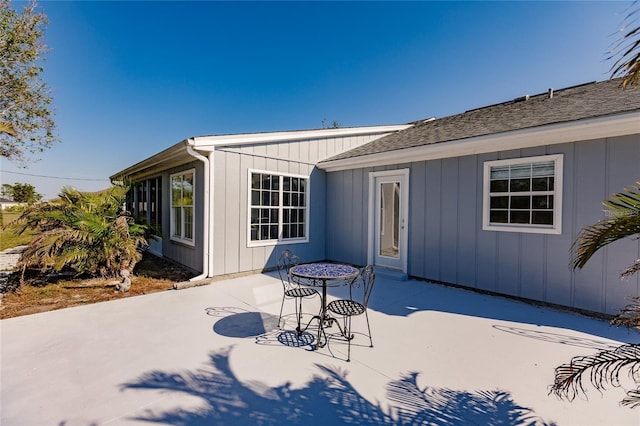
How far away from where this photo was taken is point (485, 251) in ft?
16.8

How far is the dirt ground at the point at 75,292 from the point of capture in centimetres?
428

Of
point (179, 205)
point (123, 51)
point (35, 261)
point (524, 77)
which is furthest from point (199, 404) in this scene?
point (123, 51)

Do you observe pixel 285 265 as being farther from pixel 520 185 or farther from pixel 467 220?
pixel 520 185

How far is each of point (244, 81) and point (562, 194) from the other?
36.5ft

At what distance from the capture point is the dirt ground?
428 centimetres

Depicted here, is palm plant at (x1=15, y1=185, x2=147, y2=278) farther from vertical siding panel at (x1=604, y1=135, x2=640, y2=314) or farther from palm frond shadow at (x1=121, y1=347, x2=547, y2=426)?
vertical siding panel at (x1=604, y1=135, x2=640, y2=314)

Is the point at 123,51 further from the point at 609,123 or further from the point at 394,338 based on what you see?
the point at 609,123

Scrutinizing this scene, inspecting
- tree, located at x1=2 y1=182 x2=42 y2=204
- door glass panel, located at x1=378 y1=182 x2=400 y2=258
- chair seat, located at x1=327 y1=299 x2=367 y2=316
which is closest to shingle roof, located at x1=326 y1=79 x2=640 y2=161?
door glass panel, located at x1=378 y1=182 x2=400 y2=258

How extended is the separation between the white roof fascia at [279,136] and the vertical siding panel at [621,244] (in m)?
5.48

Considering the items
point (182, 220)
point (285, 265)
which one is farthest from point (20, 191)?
point (285, 265)

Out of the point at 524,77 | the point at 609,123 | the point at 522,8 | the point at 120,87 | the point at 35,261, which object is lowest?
the point at 35,261

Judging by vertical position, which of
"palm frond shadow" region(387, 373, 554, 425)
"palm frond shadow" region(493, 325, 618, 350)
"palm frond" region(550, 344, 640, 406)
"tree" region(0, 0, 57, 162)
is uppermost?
"tree" region(0, 0, 57, 162)

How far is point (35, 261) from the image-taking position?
471 centimetres

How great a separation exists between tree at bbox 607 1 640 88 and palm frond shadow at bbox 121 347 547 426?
2.32 metres
